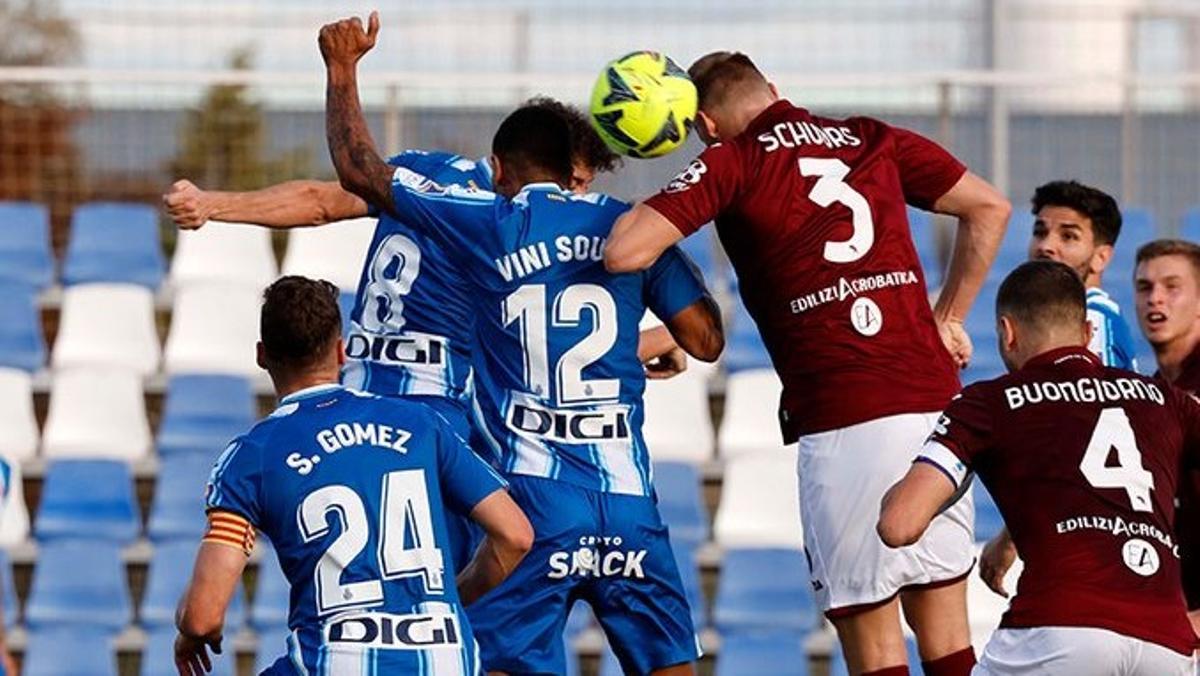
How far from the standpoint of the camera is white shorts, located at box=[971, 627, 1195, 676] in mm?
6746

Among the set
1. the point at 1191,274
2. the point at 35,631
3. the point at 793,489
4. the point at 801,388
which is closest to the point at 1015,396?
the point at 801,388

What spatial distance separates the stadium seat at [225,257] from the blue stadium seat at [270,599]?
2300mm

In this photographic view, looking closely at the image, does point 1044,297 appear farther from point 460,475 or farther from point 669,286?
point 460,475

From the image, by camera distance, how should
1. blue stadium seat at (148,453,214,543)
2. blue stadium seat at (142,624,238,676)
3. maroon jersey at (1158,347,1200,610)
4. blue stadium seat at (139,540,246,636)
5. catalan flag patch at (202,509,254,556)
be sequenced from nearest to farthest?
catalan flag patch at (202,509,254,556)
maroon jersey at (1158,347,1200,610)
blue stadium seat at (142,624,238,676)
blue stadium seat at (139,540,246,636)
blue stadium seat at (148,453,214,543)

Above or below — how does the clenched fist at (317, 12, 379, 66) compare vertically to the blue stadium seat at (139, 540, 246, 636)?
above

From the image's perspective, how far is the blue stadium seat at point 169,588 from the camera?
13.6 metres

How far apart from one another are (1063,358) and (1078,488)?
0.40 meters

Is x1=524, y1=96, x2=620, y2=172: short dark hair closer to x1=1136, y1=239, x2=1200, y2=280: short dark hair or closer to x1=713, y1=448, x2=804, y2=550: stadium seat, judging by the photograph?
x1=1136, y1=239, x2=1200, y2=280: short dark hair

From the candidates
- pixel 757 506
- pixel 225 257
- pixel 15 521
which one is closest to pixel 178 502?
pixel 15 521

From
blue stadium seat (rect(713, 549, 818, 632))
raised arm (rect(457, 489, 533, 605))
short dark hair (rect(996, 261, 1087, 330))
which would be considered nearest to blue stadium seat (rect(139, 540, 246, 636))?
blue stadium seat (rect(713, 549, 818, 632))

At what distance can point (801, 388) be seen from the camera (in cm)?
791

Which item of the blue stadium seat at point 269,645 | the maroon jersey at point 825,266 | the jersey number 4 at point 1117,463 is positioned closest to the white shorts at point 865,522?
the maroon jersey at point 825,266

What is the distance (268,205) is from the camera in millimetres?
8648

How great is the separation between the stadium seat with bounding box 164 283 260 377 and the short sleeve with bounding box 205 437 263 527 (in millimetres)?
8172
